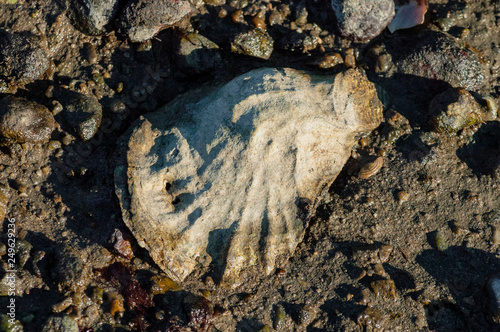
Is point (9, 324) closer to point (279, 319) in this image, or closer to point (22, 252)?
point (22, 252)

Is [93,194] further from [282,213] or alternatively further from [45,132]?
[282,213]

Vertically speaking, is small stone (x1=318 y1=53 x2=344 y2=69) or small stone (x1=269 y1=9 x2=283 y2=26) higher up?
small stone (x1=269 y1=9 x2=283 y2=26)

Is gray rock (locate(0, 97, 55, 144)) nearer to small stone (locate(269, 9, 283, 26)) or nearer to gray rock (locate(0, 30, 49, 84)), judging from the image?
gray rock (locate(0, 30, 49, 84))

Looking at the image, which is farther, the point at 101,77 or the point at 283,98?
the point at 101,77

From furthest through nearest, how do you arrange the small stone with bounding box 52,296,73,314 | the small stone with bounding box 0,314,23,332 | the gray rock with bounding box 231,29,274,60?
the gray rock with bounding box 231,29,274,60, the small stone with bounding box 52,296,73,314, the small stone with bounding box 0,314,23,332

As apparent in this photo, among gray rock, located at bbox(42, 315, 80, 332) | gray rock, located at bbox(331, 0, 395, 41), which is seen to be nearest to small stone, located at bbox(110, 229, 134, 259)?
gray rock, located at bbox(42, 315, 80, 332)

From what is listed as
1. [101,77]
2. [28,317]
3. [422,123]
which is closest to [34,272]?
[28,317]

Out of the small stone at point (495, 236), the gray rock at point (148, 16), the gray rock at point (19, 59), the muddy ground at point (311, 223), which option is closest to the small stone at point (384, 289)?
the muddy ground at point (311, 223)
